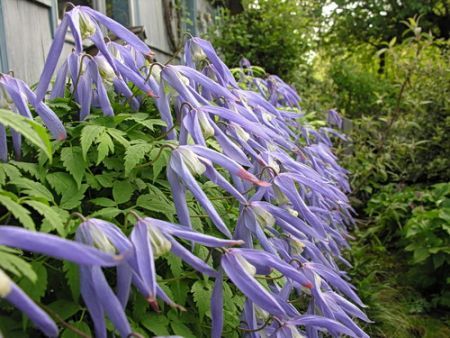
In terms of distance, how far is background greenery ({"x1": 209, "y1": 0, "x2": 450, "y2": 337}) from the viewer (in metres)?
3.22

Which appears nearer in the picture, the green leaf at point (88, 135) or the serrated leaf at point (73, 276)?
the serrated leaf at point (73, 276)

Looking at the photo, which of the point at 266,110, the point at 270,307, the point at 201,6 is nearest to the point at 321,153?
the point at 266,110

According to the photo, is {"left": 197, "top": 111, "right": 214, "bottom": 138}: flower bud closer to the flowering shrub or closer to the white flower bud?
the flowering shrub

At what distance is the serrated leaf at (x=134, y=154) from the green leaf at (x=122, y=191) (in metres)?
0.05

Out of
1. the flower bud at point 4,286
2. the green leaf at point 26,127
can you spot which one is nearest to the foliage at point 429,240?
the green leaf at point 26,127

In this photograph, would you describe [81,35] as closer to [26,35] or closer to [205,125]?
[205,125]

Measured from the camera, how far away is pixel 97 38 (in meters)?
1.18

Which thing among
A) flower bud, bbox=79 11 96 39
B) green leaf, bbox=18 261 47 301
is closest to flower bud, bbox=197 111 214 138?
flower bud, bbox=79 11 96 39

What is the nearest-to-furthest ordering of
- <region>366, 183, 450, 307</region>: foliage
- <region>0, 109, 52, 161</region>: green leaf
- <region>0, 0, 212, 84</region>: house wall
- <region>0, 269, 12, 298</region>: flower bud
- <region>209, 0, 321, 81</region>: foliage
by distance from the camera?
<region>0, 269, 12, 298</region>: flower bud
<region>0, 109, 52, 161</region>: green leaf
<region>0, 0, 212, 84</region>: house wall
<region>366, 183, 450, 307</region>: foliage
<region>209, 0, 321, 81</region>: foliage

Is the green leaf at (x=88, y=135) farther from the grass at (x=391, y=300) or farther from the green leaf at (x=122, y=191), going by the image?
the grass at (x=391, y=300)

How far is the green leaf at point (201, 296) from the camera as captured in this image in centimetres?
100

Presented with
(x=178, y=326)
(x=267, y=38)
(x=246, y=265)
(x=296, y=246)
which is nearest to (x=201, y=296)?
(x=178, y=326)

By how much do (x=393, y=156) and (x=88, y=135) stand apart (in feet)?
14.6

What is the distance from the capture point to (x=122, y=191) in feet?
3.47
